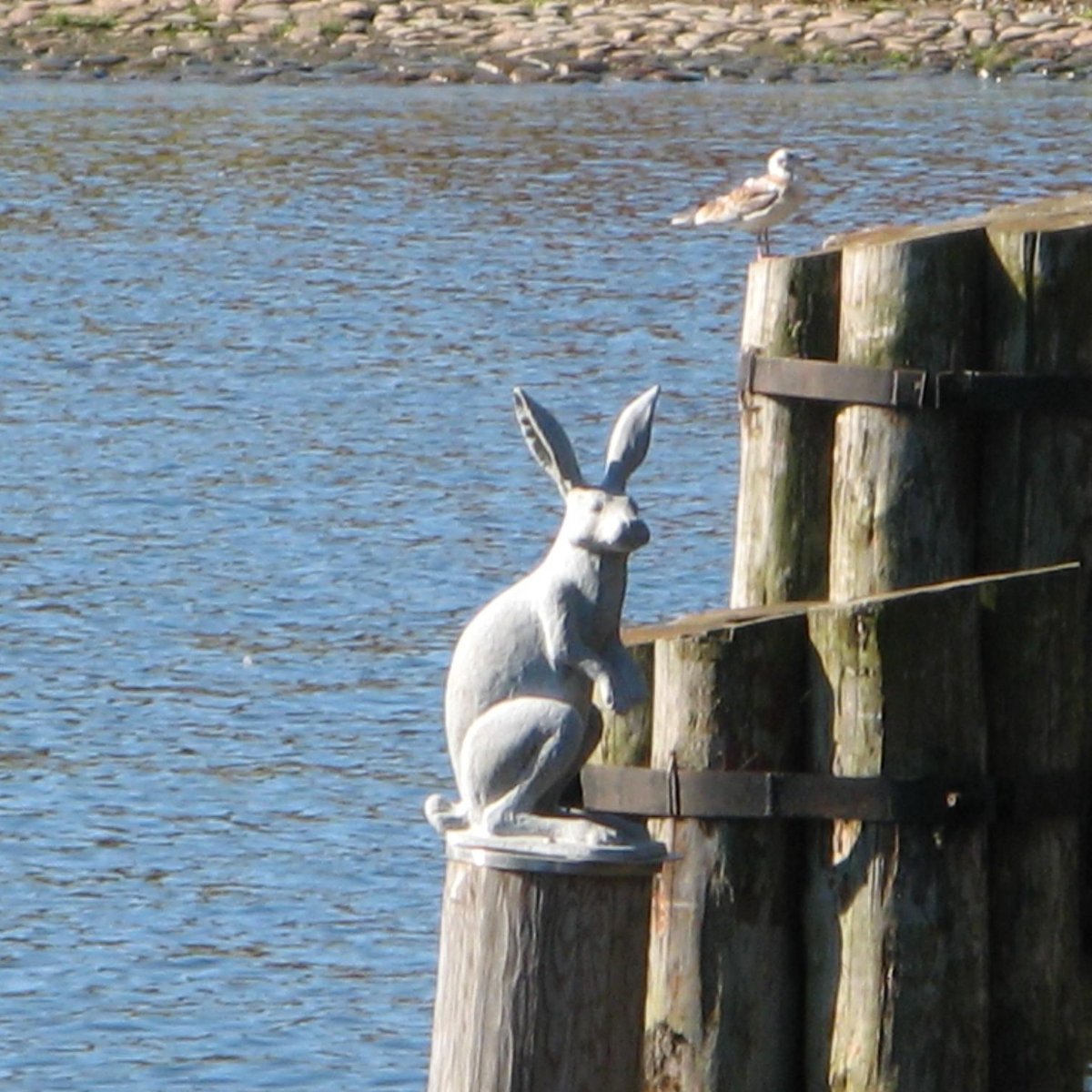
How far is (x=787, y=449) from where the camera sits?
253 inches

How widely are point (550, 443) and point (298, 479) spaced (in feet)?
32.8

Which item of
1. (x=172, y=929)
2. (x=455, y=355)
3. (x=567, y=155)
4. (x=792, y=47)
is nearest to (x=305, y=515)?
(x=455, y=355)

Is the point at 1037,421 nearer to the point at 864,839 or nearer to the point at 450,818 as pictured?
the point at 864,839

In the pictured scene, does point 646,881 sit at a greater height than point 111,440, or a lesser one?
lesser

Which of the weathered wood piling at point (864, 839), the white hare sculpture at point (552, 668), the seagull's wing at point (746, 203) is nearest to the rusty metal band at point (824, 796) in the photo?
the weathered wood piling at point (864, 839)

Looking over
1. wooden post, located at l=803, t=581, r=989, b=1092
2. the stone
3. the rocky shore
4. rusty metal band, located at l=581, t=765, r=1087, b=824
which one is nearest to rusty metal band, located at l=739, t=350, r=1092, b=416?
wooden post, located at l=803, t=581, r=989, b=1092

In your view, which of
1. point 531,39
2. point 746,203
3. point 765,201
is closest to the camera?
point 765,201

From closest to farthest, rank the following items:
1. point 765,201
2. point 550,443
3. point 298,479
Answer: point 550,443 < point 765,201 < point 298,479

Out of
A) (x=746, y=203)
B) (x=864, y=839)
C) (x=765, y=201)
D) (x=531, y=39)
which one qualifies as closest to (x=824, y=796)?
(x=864, y=839)

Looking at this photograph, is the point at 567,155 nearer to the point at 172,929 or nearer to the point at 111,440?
the point at 111,440

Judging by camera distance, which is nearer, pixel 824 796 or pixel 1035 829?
pixel 824 796

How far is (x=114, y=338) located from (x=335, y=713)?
9.23 meters

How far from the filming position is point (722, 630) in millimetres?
5559

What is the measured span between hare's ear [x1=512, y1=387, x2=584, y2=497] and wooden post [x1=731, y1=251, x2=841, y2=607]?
3.76ft
